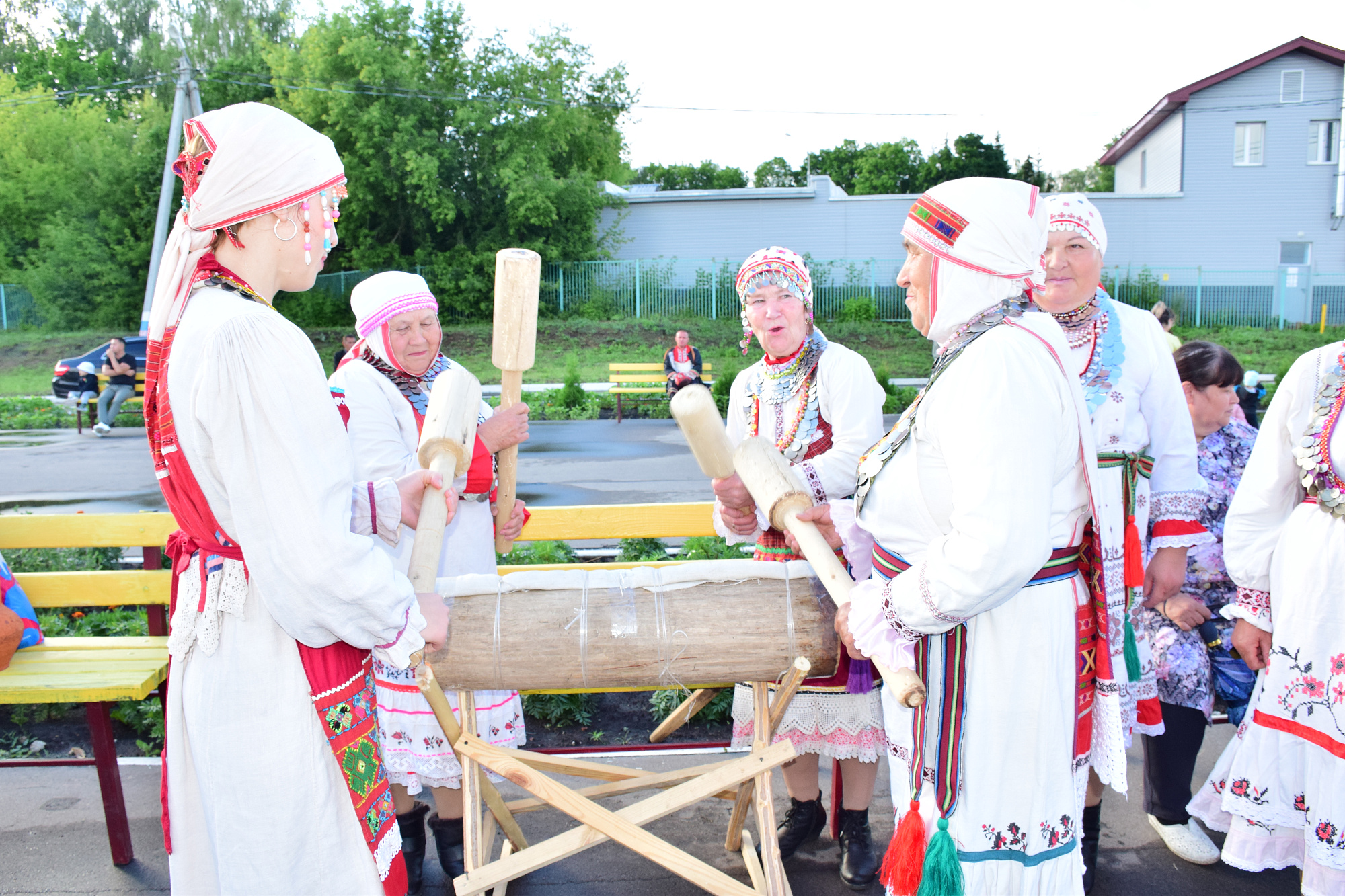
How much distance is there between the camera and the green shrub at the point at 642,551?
5461 millimetres

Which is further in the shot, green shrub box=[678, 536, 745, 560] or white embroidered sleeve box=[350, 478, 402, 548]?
green shrub box=[678, 536, 745, 560]

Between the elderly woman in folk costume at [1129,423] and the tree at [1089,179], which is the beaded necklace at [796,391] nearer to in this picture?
the elderly woman in folk costume at [1129,423]

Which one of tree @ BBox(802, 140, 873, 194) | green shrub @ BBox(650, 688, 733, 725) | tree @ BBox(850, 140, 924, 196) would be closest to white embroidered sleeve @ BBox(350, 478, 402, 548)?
green shrub @ BBox(650, 688, 733, 725)

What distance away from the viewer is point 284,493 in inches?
67.1

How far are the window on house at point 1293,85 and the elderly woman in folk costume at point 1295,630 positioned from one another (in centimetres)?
3286

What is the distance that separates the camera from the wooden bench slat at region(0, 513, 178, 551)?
3920 mm

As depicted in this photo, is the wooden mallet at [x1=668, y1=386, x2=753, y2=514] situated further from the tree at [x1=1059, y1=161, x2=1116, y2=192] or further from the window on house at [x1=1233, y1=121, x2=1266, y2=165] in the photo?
the tree at [x1=1059, y1=161, x2=1116, y2=192]

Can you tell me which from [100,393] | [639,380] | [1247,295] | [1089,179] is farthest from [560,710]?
[1089,179]

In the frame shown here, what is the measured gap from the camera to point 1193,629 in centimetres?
320

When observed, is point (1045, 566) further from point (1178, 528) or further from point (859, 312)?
point (859, 312)

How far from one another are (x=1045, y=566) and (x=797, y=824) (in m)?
1.60

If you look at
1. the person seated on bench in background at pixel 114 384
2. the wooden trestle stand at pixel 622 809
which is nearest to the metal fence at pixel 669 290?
the person seated on bench in background at pixel 114 384

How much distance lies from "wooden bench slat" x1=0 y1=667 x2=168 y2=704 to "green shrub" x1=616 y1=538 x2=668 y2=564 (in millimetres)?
2702

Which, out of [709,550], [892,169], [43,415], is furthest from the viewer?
[892,169]
